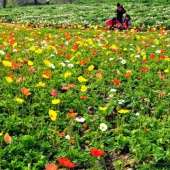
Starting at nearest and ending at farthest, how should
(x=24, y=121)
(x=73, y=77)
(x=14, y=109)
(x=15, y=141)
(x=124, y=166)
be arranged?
(x=124, y=166), (x=15, y=141), (x=24, y=121), (x=14, y=109), (x=73, y=77)

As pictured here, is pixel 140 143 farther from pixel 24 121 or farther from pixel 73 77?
pixel 73 77

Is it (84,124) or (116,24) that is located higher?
(116,24)

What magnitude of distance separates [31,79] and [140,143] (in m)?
2.54

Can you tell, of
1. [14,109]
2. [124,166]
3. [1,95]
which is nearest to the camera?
[124,166]

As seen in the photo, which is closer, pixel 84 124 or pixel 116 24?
pixel 84 124

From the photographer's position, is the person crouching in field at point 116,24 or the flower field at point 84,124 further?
the person crouching in field at point 116,24

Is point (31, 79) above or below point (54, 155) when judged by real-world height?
above

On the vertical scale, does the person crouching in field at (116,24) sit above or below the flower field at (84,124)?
above

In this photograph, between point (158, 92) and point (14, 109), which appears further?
point (158, 92)

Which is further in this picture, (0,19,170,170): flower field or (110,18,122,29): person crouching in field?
(110,18,122,29): person crouching in field

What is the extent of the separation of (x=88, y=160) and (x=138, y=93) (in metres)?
2.00

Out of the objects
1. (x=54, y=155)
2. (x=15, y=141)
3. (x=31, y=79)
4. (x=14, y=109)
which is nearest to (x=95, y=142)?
(x=54, y=155)

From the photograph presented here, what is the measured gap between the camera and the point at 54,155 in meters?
3.58

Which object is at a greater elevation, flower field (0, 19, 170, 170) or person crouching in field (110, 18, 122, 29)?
person crouching in field (110, 18, 122, 29)
